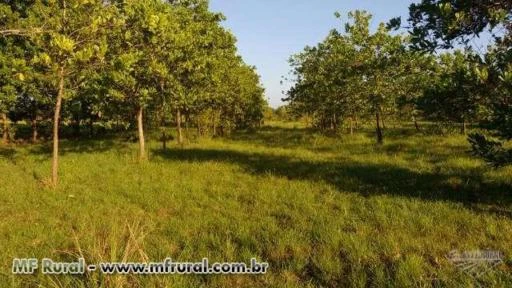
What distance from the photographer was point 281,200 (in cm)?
1290

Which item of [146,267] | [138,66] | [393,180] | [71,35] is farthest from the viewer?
[138,66]

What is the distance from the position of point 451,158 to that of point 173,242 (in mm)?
14684

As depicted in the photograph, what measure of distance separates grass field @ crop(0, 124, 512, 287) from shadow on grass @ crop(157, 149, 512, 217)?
6 centimetres

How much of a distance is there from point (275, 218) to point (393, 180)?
6061 millimetres

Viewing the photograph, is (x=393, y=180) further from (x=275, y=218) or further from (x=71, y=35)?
(x=71, y=35)

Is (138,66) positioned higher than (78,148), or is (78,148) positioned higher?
(138,66)

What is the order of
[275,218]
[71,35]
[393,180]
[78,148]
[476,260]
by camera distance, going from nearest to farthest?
[476,260] → [71,35] → [275,218] → [393,180] → [78,148]

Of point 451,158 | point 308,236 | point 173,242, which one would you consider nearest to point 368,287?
point 308,236

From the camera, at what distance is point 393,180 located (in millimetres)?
15195

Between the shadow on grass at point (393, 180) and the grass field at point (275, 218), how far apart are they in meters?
0.06

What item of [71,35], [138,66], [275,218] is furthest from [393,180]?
[138,66]

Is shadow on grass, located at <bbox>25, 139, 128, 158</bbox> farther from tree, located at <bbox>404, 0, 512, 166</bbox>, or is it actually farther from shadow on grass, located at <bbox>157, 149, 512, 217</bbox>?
tree, located at <bbox>404, 0, 512, 166</bbox>

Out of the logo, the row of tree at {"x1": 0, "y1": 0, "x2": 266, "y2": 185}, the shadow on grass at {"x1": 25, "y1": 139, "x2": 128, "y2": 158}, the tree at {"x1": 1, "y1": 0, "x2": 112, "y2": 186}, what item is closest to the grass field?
the logo

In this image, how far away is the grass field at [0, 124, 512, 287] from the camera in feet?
23.1
